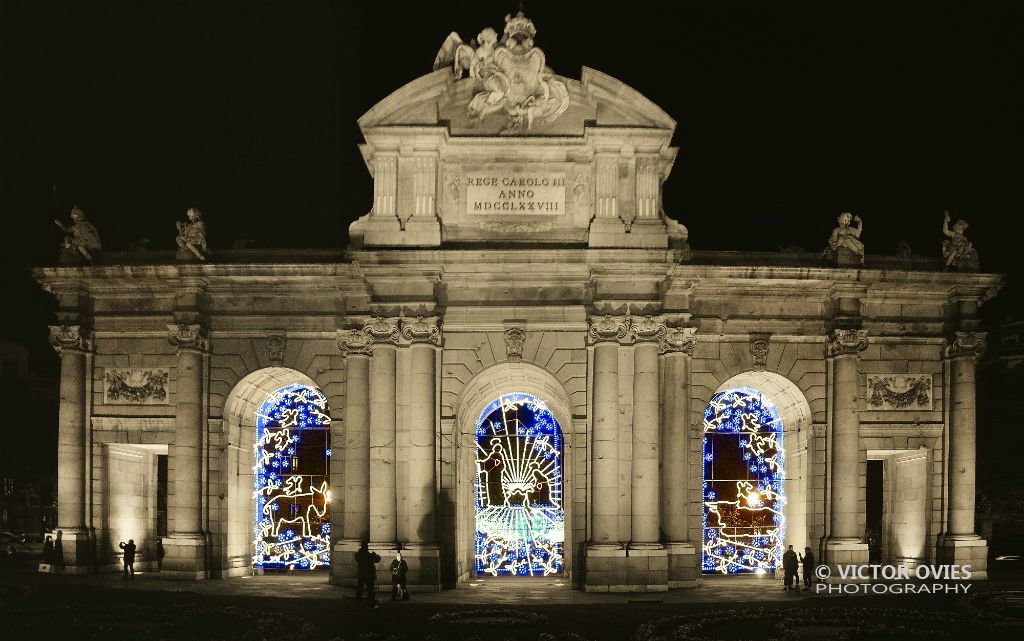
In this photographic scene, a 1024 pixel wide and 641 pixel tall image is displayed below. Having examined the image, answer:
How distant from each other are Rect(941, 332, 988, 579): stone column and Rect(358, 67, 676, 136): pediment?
11.4 metres

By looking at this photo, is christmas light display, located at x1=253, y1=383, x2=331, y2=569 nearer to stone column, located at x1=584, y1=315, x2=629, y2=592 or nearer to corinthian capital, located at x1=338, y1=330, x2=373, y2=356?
corinthian capital, located at x1=338, y1=330, x2=373, y2=356

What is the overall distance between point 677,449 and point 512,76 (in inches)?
462

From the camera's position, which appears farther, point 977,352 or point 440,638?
point 977,352

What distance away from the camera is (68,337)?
35.7 meters

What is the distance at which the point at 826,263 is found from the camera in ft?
117

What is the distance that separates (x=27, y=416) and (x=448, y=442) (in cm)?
3091

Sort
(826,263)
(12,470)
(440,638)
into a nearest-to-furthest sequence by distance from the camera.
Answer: (440,638) < (826,263) < (12,470)

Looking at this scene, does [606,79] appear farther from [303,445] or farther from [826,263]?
[303,445]

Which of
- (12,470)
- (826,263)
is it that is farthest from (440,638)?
(12,470)

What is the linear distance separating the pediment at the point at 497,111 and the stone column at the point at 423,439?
5.78 meters

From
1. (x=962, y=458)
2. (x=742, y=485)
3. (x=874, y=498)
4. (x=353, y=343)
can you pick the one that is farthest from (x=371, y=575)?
(x=874, y=498)

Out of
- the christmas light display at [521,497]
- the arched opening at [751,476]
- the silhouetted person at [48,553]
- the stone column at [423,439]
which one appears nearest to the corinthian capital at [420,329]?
the stone column at [423,439]

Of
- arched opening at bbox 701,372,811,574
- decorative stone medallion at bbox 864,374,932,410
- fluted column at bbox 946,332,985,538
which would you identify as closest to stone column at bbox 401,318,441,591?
arched opening at bbox 701,372,811,574

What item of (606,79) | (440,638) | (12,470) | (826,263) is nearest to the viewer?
(440,638)
